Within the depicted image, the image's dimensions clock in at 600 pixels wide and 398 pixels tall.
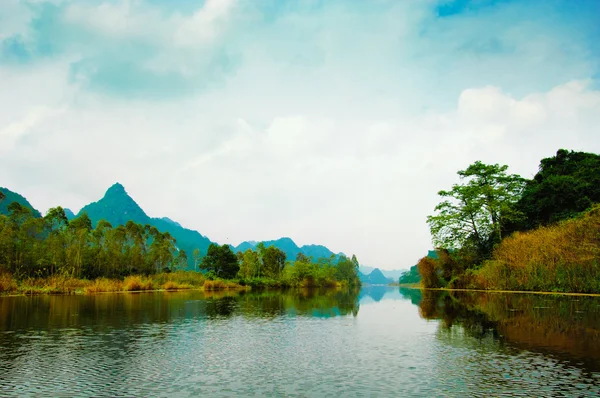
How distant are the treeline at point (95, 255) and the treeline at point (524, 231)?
4277 centimetres

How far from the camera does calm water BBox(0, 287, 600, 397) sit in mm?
10109

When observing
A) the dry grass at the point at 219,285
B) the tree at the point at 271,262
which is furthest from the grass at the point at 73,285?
the tree at the point at 271,262

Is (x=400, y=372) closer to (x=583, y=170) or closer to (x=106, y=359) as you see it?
(x=106, y=359)

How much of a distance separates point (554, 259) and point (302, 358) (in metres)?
36.8

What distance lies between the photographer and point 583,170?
53.9 metres

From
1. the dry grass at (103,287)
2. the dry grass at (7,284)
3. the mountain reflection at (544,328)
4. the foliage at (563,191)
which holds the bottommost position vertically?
the mountain reflection at (544,328)

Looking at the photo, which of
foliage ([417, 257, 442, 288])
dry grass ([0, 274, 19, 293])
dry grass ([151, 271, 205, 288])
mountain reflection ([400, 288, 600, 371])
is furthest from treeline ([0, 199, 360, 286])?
mountain reflection ([400, 288, 600, 371])

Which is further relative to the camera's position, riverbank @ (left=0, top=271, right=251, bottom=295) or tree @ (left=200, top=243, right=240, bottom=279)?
tree @ (left=200, top=243, right=240, bottom=279)

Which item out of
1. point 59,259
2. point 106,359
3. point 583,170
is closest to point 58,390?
point 106,359

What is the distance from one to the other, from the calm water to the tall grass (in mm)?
15717

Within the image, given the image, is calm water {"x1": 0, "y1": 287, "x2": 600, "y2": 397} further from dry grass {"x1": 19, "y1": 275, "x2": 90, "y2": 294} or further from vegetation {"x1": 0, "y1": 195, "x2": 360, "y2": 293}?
vegetation {"x1": 0, "y1": 195, "x2": 360, "y2": 293}

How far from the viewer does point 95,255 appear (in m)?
69.2

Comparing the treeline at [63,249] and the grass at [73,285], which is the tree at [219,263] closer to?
the treeline at [63,249]

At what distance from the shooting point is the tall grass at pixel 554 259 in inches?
1426
